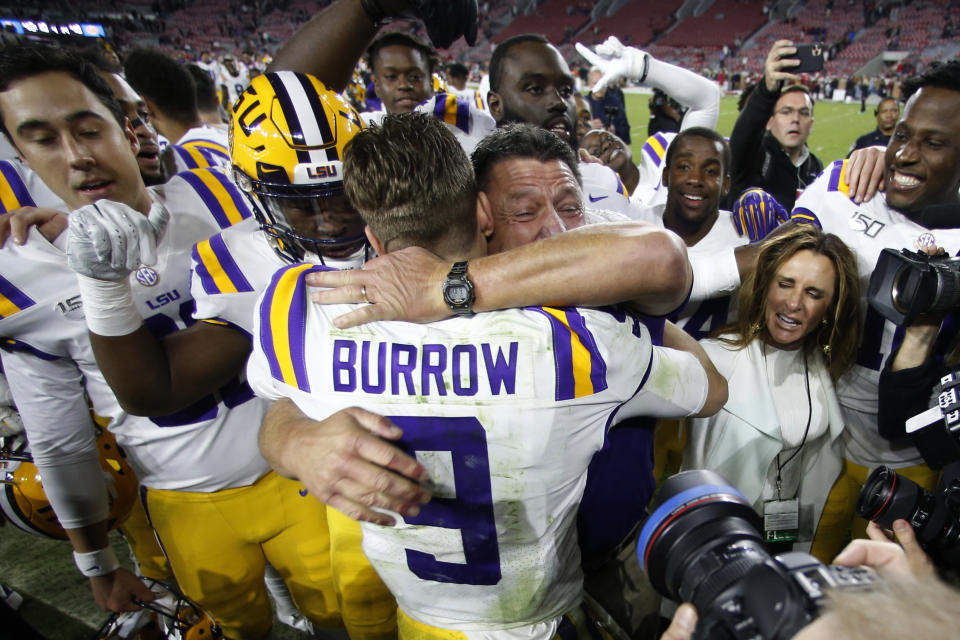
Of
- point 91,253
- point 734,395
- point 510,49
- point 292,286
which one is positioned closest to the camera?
point 292,286

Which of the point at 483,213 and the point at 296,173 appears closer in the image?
the point at 483,213

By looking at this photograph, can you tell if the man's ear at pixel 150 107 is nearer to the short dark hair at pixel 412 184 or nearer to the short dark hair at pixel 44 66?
the short dark hair at pixel 44 66

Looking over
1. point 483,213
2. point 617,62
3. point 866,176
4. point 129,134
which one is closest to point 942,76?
point 866,176

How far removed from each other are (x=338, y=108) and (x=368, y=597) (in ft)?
5.96

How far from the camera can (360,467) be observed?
3.42 ft

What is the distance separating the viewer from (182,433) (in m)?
1.98

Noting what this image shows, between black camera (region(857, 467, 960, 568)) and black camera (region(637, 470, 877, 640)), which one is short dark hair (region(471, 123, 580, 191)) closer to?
black camera (region(637, 470, 877, 640))

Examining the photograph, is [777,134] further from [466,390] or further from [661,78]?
[466,390]

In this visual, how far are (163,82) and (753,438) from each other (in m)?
4.87

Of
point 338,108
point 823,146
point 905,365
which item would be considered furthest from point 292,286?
point 823,146

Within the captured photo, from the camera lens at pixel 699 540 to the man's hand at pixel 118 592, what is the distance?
2.10 meters

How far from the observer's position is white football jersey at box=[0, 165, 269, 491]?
179 cm

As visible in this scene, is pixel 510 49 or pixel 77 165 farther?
pixel 510 49

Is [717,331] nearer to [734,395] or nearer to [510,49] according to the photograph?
[734,395]
